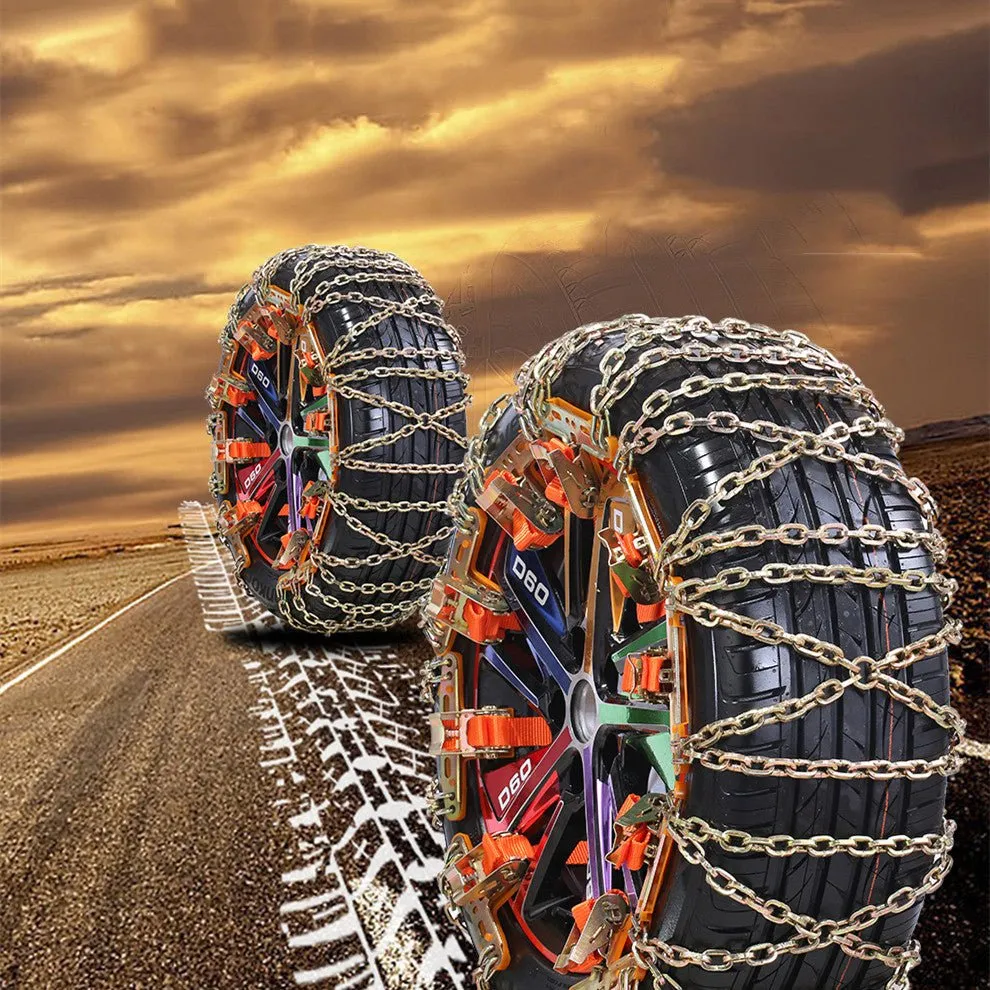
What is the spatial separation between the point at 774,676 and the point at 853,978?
827mm

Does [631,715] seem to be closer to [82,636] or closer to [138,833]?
[138,833]

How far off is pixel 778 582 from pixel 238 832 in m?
3.14

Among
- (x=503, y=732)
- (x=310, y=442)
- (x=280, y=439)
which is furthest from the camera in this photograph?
(x=280, y=439)

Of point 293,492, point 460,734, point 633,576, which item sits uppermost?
point 293,492

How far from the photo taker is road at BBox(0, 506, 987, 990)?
13.6ft

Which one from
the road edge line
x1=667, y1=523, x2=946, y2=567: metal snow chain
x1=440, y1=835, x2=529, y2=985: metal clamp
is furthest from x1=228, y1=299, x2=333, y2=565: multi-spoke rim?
x1=667, y1=523, x2=946, y2=567: metal snow chain

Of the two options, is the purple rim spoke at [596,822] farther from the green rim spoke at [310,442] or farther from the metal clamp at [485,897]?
the green rim spoke at [310,442]

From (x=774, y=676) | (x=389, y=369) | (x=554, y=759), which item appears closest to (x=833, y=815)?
(x=774, y=676)

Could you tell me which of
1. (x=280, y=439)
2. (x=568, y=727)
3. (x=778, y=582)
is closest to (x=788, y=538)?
(x=778, y=582)

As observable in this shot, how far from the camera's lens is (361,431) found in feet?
19.6

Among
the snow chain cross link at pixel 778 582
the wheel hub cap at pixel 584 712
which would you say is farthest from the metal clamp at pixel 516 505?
the snow chain cross link at pixel 778 582

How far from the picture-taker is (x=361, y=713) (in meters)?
6.19

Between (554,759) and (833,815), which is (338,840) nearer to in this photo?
(554,759)

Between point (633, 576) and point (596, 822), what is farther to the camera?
point (596, 822)
